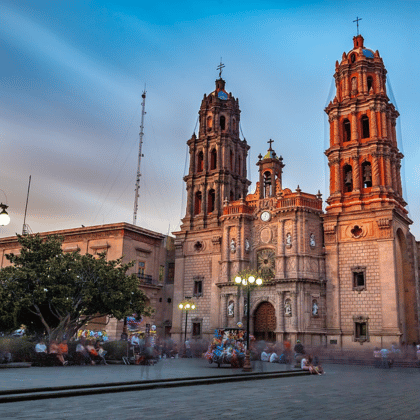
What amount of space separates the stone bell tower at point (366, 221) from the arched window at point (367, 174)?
80mm

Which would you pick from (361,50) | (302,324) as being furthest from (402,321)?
(361,50)

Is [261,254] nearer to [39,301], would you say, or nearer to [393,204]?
[393,204]

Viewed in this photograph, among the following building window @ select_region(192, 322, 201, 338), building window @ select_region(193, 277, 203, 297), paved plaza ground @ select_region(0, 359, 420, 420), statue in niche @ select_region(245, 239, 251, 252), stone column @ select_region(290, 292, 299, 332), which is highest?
statue in niche @ select_region(245, 239, 251, 252)

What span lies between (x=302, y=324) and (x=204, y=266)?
11655 mm

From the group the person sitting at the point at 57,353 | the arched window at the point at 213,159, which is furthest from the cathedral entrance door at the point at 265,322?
the person sitting at the point at 57,353

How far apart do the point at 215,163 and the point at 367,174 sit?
15.8 m

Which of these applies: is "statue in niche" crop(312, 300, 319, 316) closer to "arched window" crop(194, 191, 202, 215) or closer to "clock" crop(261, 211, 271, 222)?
"clock" crop(261, 211, 271, 222)

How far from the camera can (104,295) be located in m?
26.9

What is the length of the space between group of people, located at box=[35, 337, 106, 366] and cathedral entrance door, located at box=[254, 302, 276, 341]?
63.9 ft

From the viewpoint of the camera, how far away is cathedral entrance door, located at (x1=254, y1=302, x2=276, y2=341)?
41.3 meters

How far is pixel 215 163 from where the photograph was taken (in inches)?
1984

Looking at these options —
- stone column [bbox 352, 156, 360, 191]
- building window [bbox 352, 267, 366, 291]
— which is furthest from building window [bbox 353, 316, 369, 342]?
stone column [bbox 352, 156, 360, 191]

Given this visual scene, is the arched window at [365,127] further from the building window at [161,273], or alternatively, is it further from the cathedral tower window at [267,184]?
the building window at [161,273]

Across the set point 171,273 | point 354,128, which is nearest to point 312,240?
point 354,128
